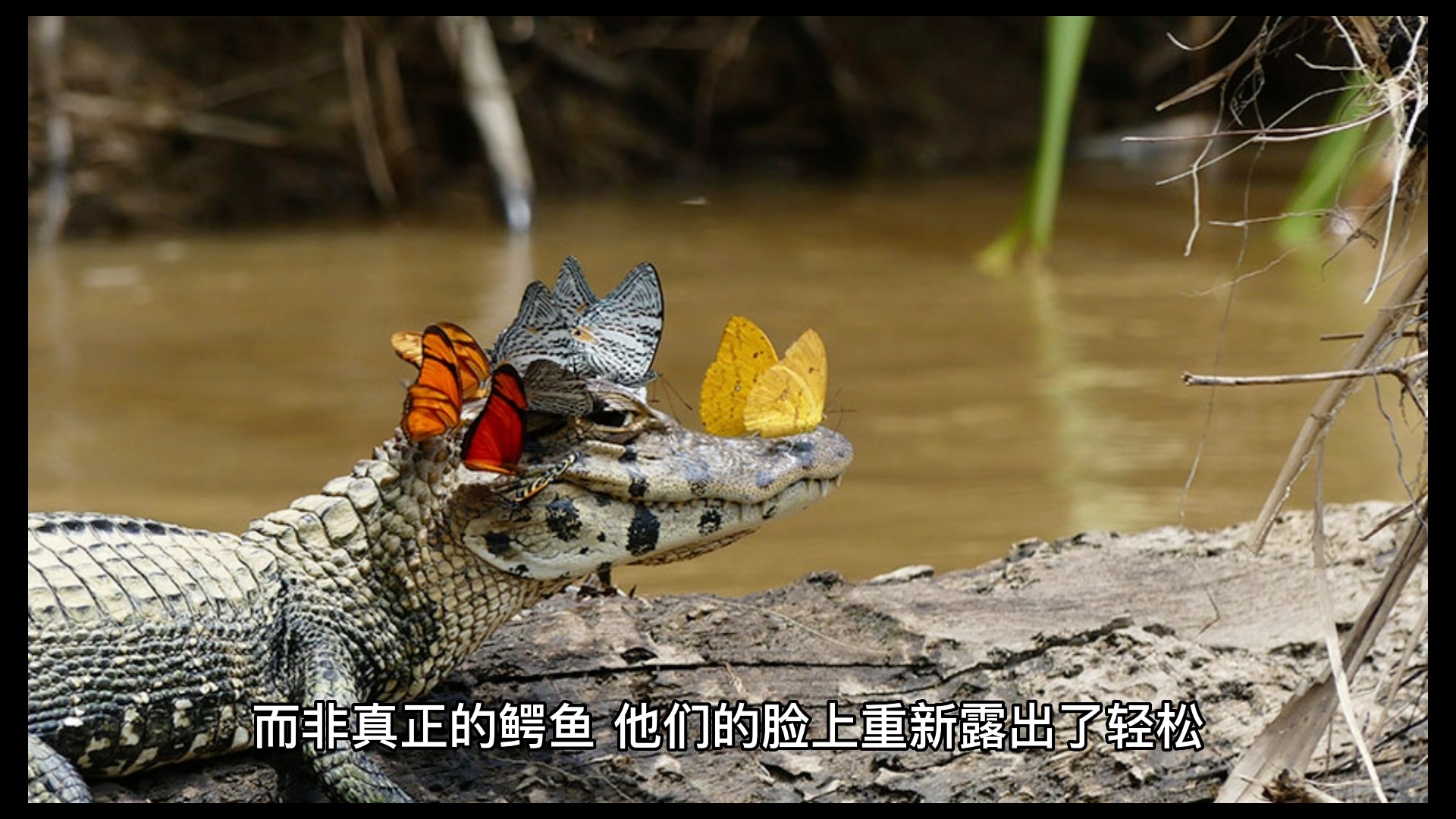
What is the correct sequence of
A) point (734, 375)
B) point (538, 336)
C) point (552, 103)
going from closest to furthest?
point (538, 336) < point (734, 375) < point (552, 103)

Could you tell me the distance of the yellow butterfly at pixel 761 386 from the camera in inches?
107

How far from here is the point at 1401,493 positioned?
17.7 feet

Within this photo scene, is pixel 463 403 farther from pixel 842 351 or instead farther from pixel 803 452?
pixel 842 351

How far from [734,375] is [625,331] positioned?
0.20 meters

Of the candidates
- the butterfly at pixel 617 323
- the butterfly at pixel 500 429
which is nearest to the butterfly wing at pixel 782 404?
the butterfly at pixel 617 323

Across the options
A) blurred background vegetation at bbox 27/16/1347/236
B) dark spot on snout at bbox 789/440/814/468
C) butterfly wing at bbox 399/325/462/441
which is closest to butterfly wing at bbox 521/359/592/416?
butterfly wing at bbox 399/325/462/441

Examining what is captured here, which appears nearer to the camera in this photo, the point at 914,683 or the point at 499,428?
the point at 499,428

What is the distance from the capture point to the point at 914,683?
2.89m

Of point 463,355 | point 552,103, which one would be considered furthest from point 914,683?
point 552,103

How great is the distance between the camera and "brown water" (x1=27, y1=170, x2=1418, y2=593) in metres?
5.45

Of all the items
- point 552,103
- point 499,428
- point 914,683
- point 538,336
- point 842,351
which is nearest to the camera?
point 499,428

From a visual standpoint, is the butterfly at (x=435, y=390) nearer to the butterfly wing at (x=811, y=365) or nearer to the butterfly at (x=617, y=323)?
the butterfly at (x=617, y=323)

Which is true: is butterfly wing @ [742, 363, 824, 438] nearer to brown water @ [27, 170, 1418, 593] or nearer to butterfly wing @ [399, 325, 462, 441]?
butterfly wing @ [399, 325, 462, 441]

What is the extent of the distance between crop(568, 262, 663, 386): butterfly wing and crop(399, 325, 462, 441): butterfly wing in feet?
0.67
